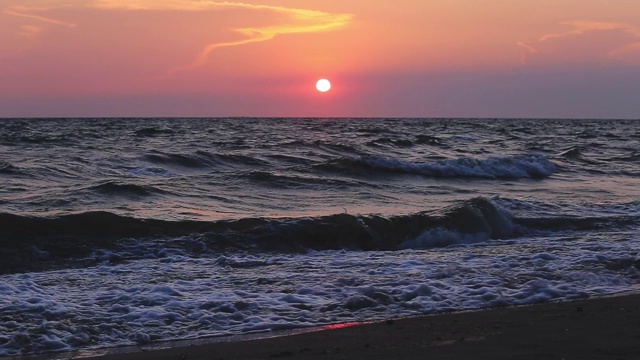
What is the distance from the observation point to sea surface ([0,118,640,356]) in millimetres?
6461

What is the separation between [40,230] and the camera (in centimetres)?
1043

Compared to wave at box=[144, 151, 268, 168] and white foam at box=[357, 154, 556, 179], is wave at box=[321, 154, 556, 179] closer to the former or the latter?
white foam at box=[357, 154, 556, 179]

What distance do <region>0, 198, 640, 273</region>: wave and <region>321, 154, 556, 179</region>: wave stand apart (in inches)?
328

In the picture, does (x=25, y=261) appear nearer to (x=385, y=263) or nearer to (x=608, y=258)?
(x=385, y=263)

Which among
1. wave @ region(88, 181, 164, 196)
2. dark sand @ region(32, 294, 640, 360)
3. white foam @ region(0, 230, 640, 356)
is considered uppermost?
wave @ region(88, 181, 164, 196)

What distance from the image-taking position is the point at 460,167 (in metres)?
22.5

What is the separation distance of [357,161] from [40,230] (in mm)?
12020

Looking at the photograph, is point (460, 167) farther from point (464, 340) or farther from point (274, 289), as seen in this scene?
point (464, 340)

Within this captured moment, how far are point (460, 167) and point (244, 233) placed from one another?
1283 centimetres

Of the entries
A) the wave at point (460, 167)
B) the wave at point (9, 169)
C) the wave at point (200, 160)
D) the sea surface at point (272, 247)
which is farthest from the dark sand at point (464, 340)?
the wave at point (200, 160)

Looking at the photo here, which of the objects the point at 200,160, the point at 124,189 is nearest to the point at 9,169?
the point at 124,189

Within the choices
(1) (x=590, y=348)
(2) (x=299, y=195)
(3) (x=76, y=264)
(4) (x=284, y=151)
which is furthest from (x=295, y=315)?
(4) (x=284, y=151)

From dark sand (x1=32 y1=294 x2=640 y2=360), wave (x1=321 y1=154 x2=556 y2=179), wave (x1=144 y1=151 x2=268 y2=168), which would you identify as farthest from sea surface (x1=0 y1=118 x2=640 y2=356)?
wave (x1=144 y1=151 x2=268 y2=168)

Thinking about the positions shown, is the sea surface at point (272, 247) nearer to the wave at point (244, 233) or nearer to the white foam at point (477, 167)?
the wave at point (244, 233)
